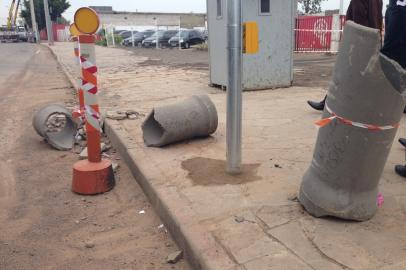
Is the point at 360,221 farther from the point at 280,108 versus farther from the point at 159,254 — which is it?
the point at 280,108

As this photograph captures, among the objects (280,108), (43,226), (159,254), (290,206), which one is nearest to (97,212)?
(43,226)

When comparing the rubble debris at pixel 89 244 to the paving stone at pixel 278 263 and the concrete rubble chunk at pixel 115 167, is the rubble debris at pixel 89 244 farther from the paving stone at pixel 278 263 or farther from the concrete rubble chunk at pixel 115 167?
the concrete rubble chunk at pixel 115 167

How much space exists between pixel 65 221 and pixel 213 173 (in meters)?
1.46

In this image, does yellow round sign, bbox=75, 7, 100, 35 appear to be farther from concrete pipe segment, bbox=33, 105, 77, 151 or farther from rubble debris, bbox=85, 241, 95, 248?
concrete pipe segment, bbox=33, 105, 77, 151

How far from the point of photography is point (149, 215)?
12.7ft

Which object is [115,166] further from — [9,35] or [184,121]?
[9,35]

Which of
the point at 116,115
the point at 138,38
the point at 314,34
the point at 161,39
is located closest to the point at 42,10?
the point at 138,38

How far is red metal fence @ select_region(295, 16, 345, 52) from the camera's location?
22.5m

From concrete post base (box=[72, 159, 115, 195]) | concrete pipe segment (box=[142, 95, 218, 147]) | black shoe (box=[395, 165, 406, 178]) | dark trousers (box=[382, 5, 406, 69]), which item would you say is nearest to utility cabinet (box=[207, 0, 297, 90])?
concrete pipe segment (box=[142, 95, 218, 147])

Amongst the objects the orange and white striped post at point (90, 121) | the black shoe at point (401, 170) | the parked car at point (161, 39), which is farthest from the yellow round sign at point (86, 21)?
the parked car at point (161, 39)

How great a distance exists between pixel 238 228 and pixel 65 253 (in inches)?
54.0

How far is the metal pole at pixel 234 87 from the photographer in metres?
3.62

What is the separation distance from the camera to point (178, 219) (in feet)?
10.8

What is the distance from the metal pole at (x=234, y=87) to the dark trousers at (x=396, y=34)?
1208 mm
